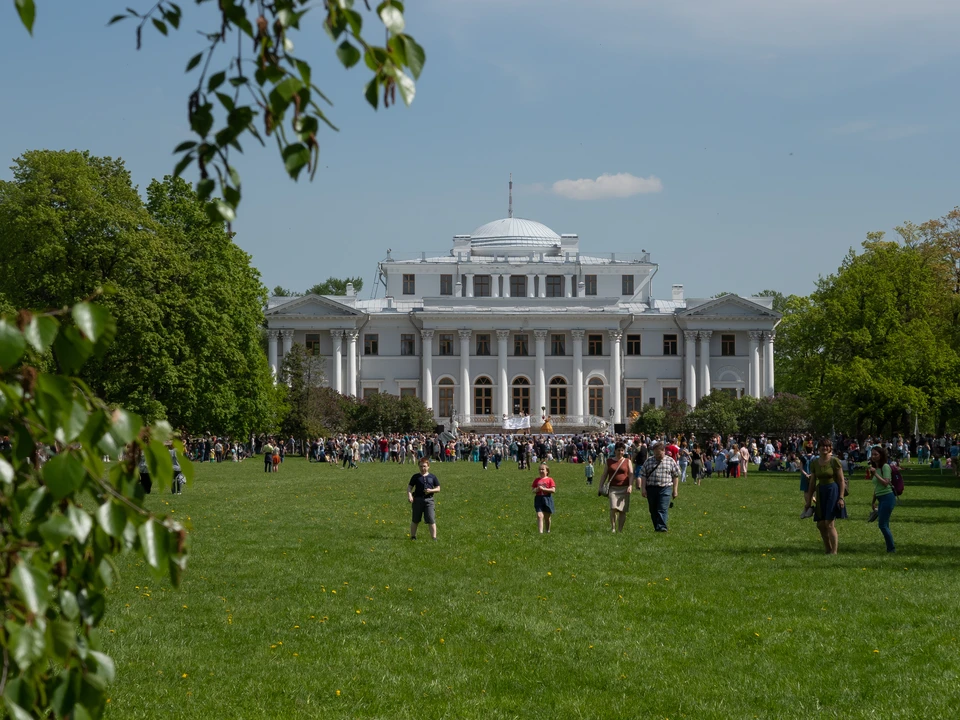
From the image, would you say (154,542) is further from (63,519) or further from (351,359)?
(351,359)

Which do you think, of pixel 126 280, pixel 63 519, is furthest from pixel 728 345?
pixel 63 519

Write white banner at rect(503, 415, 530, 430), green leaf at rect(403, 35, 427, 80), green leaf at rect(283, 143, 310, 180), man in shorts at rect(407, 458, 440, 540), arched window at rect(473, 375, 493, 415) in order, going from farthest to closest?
arched window at rect(473, 375, 493, 415), white banner at rect(503, 415, 530, 430), man in shorts at rect(407, 458, 440, 540), green leaf at rect(283, 143, 310, 180), green leaf at rect(403, 35, 427, 80)

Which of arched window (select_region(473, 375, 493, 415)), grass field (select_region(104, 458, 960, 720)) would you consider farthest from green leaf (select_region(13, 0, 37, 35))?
arched window (select_region(473, 375, 493, 415))

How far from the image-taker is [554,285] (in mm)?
97062

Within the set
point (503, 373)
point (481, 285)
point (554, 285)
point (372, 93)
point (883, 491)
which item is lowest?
point (883, 491)

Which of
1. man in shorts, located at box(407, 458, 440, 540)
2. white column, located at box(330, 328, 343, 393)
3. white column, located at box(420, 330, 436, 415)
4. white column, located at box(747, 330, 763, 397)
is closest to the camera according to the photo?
man in shorts, located at box(407, 458, 440, 540)

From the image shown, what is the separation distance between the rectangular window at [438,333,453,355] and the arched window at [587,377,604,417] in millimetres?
10669

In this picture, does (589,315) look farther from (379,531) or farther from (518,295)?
(379,531)

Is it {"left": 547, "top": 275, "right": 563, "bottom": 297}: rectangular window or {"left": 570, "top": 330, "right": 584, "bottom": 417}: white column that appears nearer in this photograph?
{"left": 570, "top": 330, "right": 584, "bottom": 417}: white column

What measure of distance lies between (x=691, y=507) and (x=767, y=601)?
14.5 metres

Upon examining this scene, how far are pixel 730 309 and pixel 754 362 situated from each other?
441cm

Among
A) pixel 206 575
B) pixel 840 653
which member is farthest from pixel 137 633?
pixel 840 653

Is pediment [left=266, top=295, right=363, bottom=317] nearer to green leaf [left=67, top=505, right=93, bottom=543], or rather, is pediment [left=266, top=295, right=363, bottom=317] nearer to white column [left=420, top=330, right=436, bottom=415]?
white column [left=420, top=330, right=436, bottom=415]

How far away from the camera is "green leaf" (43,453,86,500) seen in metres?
3.14
